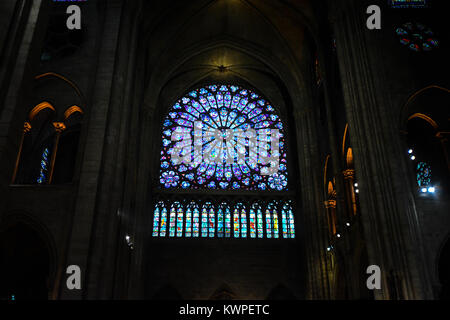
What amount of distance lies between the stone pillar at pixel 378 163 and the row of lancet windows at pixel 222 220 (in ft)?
29.7

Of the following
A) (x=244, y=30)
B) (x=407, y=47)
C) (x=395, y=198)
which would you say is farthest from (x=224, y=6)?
(x=395, y=198)

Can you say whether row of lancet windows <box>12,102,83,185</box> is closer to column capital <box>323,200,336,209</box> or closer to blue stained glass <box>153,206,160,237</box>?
blue stained glass <box>153,206,160,237</box>

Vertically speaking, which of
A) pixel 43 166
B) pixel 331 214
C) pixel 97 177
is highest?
pixel 43 166

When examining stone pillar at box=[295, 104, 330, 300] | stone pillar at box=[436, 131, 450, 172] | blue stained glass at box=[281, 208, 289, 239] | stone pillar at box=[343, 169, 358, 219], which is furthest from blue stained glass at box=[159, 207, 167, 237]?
stone pillar at box=[436, 131, 450, 172]

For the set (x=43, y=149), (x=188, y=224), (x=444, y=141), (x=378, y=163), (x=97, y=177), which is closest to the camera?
(x=97, y=177)

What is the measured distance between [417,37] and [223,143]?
1142 centimetres

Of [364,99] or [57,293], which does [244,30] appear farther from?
[57,293]

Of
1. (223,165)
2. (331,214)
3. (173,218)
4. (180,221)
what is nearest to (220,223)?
(180,221)

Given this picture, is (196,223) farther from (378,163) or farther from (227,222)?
(378,163)

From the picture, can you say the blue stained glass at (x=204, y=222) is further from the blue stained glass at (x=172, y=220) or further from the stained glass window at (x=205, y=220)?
the blue stained glass at (x=172, y=220)

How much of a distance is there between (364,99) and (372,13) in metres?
3.63

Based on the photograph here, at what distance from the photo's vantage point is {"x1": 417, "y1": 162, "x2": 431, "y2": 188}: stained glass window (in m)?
14.5

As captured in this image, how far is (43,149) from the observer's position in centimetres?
1647

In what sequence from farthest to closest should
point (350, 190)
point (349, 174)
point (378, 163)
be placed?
point (349, 174) < point (350, 190) < point (378, 163)
